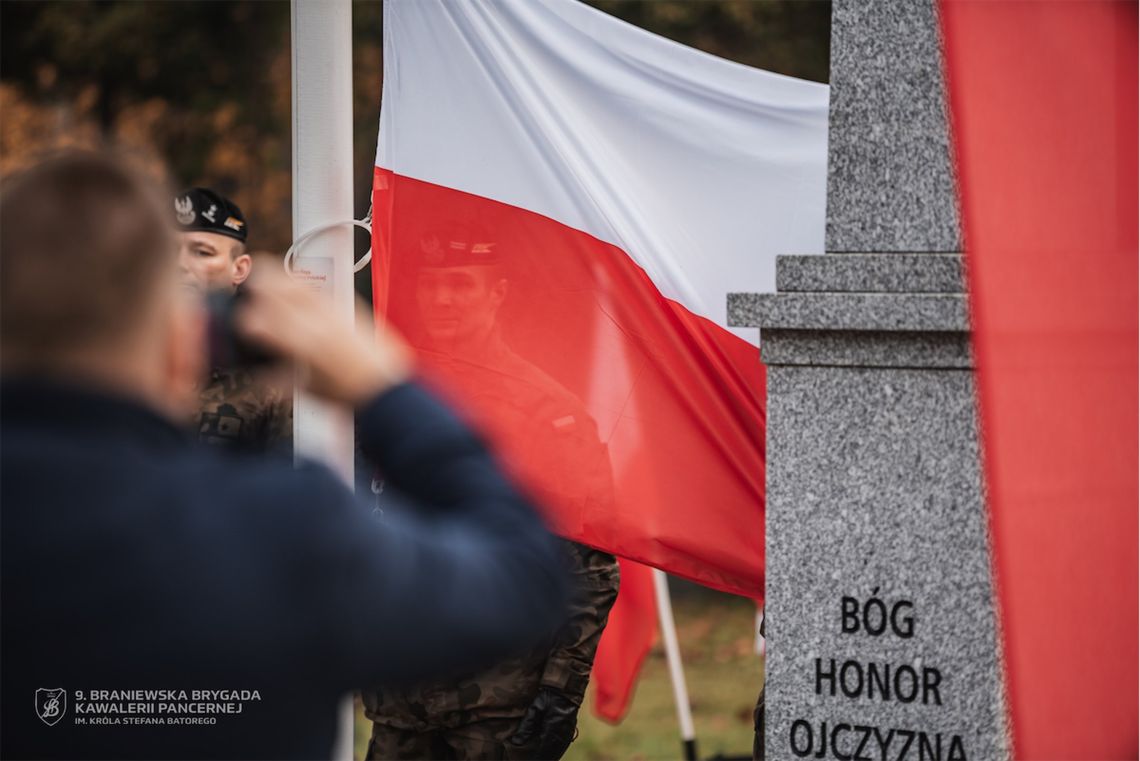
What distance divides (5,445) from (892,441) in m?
2.02

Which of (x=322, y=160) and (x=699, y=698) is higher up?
(x=322, y=160)

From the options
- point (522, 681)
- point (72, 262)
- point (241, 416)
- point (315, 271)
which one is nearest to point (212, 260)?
point (241, 416)

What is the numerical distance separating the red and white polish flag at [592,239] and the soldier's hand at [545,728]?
0.77 meters

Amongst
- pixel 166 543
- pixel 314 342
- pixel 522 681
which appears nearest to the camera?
pixel 166 543

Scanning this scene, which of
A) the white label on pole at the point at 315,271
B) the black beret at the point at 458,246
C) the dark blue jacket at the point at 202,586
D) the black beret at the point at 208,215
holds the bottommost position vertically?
the dark blue jacket at the point at 202,586

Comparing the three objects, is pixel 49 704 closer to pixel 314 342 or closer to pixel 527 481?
pixel 314 342

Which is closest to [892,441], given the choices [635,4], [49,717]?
[49,717]

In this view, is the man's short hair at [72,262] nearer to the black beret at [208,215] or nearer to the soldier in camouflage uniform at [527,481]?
the soldier in camouflage uniform at [527,481]

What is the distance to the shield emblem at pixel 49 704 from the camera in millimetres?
1339

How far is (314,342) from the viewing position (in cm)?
140

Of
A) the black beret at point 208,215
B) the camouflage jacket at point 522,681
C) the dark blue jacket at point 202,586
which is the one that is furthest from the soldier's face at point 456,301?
the dark blue jacket at point 202,586

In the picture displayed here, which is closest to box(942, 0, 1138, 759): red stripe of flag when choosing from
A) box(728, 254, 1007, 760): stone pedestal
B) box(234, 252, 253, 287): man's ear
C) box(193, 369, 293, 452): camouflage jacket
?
box(728, 254, 1007, 760): stone pedestal

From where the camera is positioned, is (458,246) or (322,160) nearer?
(322,160)

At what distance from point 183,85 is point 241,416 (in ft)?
34.7
